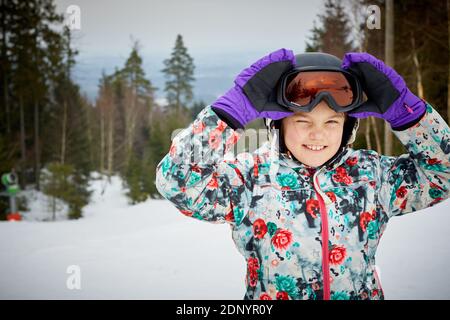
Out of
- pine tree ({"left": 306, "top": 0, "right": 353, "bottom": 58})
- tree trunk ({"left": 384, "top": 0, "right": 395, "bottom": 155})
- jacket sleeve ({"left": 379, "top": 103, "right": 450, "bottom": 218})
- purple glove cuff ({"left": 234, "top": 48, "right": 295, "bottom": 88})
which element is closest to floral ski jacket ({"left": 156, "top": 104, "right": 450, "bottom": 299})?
jacket sleeve ({"left": 379, "top": 103, "right": 450, "bottom": 218})

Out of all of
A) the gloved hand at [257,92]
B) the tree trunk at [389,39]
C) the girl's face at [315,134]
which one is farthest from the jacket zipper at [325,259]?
the tree trunk at [389,39]

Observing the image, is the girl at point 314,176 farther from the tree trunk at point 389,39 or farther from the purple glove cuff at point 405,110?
the tree trunk at point 389,39

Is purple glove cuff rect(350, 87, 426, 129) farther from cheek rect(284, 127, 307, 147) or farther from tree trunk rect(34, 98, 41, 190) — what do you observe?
tree trunk rect(34, 98, 41, 190)

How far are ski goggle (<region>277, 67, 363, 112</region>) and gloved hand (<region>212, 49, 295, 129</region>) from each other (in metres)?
0.05

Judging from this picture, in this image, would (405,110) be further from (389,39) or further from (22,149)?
(22,149)

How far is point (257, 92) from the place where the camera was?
1.33m

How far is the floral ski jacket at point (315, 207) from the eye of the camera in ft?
4.24

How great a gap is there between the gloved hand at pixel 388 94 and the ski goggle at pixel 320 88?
0.06 m

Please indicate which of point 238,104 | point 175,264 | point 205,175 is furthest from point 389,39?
point 205,175

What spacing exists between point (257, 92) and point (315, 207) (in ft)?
1.97

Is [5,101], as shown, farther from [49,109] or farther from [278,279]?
[278,279]

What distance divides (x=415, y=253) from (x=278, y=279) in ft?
11.7

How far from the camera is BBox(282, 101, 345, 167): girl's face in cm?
139
